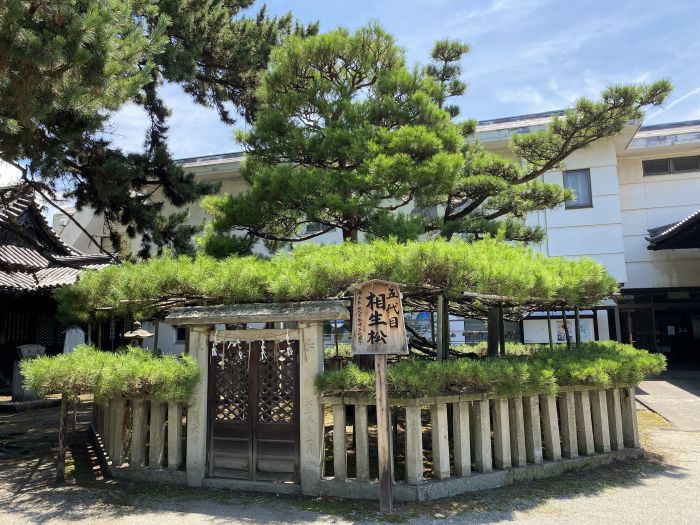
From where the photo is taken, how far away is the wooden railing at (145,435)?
20.7ft

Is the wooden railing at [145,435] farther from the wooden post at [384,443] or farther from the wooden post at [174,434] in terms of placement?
the wooden post at [384,443]

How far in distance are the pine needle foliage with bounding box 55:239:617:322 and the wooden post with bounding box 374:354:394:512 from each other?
1.10 meters

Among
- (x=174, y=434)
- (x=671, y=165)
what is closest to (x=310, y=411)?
(x=174, y=434)

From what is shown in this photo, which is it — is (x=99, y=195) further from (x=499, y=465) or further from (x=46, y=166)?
(x=499, y=465)

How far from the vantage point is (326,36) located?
7.92 m

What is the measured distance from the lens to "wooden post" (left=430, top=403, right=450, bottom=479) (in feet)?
18.4

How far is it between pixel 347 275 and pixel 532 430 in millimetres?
3115

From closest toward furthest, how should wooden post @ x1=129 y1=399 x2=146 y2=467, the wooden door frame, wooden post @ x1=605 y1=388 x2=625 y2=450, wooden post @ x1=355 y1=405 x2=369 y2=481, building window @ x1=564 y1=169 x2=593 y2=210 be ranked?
wooden post @ x1=355 y1=405 x2=369 y2=481 → the wooden door frame → wooden post @ x1=129 y1=399 x2=146 y2=467 → wooden post @ x1=605 y1=388 x2=625 y2=450 → building window @ x1=564 y1=169 x2=593 y2=210

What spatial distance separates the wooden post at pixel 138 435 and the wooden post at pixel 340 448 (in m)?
2.56

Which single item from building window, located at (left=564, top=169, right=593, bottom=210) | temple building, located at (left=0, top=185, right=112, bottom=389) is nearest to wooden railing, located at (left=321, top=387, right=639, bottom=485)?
temple building, located at (left=0, top=185, right=112, bottom=389)

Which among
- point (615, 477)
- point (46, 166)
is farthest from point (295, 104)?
point (615, 477)

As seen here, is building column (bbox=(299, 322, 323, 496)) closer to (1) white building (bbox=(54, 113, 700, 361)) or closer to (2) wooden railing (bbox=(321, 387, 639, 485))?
(2) wooden railing (bbox=(321, 387, 639, 485))

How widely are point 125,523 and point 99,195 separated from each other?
6542 mm

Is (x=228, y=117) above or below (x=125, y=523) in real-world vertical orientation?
above
